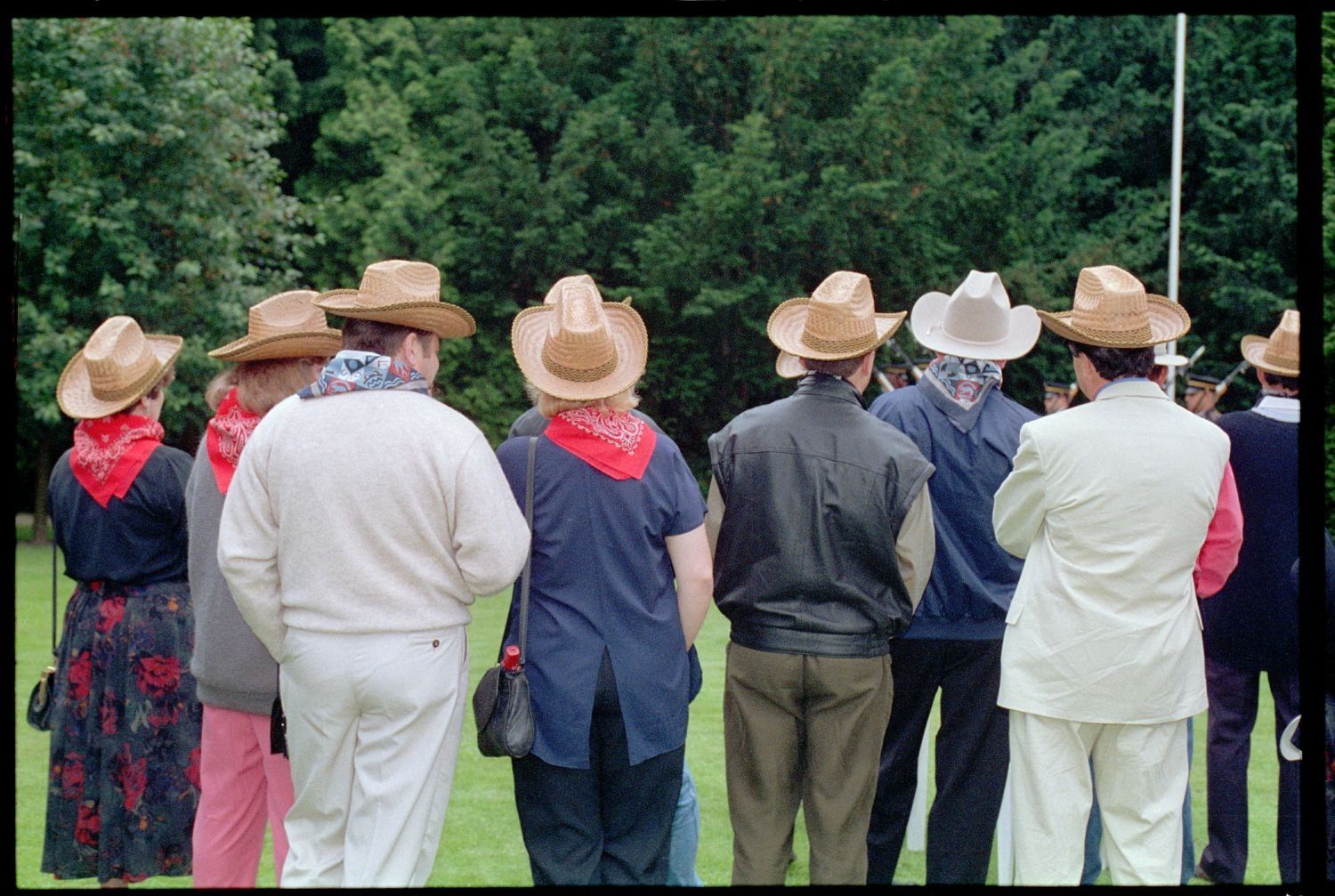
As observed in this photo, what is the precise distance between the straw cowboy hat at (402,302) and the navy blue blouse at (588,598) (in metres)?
0.38

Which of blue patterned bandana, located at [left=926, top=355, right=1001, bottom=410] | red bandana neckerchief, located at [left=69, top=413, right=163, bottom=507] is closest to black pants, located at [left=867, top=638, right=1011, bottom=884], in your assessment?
blue patterned bandana, located at [left=926, top=355, right=1001, bottom=410]

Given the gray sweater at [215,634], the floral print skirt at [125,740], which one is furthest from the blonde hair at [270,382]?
the floral print skirt at [125,740]

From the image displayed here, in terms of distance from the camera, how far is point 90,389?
15.5 feet

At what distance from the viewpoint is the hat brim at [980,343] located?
184 inches

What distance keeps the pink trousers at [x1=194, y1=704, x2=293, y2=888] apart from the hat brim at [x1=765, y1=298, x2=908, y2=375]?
1.84 meters

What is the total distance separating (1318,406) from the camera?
2820mm

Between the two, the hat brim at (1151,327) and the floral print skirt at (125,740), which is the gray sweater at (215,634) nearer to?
the floral print skirt at (125,740)

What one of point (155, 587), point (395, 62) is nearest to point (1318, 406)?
point (155, 587)

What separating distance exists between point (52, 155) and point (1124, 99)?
64.5 ft

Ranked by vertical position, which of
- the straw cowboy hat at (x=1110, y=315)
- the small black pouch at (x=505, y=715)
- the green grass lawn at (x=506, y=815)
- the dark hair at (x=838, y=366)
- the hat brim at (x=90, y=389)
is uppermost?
the straw cowboy hat at (x=1110, y=315)

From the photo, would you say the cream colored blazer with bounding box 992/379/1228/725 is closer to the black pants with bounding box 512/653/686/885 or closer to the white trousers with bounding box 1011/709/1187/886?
the white trousers with bounding box 1011/709/1187/886

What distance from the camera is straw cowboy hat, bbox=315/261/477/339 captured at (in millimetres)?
3602

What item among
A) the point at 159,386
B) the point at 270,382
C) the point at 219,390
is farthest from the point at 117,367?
the point at 270,382

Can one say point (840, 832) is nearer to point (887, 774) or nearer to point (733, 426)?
point (887, 774)
